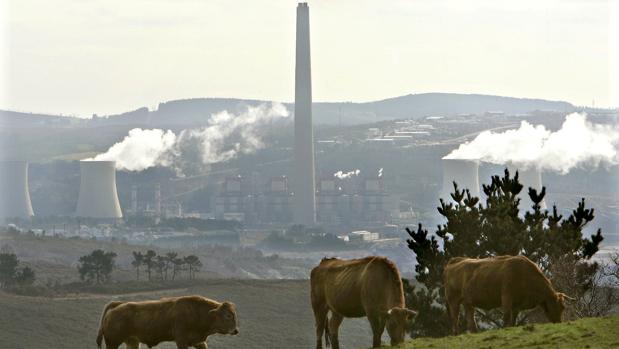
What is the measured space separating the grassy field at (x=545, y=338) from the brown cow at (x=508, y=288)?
766mm

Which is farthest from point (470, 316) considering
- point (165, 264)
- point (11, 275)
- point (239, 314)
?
point (165, 264)

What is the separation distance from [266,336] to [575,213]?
84581mm

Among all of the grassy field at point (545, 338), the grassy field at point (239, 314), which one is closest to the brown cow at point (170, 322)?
the grassy field at point (545, 338)

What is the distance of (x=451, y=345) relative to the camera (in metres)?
25.3

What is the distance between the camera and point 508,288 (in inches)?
1050

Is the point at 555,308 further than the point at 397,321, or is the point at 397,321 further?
the point at 555,308

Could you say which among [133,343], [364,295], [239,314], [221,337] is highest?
[364,295]

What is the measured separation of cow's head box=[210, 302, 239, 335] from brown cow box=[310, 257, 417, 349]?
2.27 m

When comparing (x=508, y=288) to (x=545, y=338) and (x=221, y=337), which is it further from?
(x=221, y=337)

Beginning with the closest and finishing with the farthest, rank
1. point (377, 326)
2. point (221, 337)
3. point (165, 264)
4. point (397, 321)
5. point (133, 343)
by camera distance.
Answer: point (397, 321)
point (377, 326)
point (133, 343)
point (221, 337)
point (165, 264)

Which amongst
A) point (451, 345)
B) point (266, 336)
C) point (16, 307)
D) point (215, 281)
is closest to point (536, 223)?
point (451, 345)

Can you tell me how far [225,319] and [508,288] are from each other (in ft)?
16.1

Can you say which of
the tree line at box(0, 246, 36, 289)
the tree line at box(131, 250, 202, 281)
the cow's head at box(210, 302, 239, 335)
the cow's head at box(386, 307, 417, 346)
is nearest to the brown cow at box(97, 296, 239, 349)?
the cow's head at box(210, 302, 239, 335)

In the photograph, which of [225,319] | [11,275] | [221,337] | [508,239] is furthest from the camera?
[11,275]
